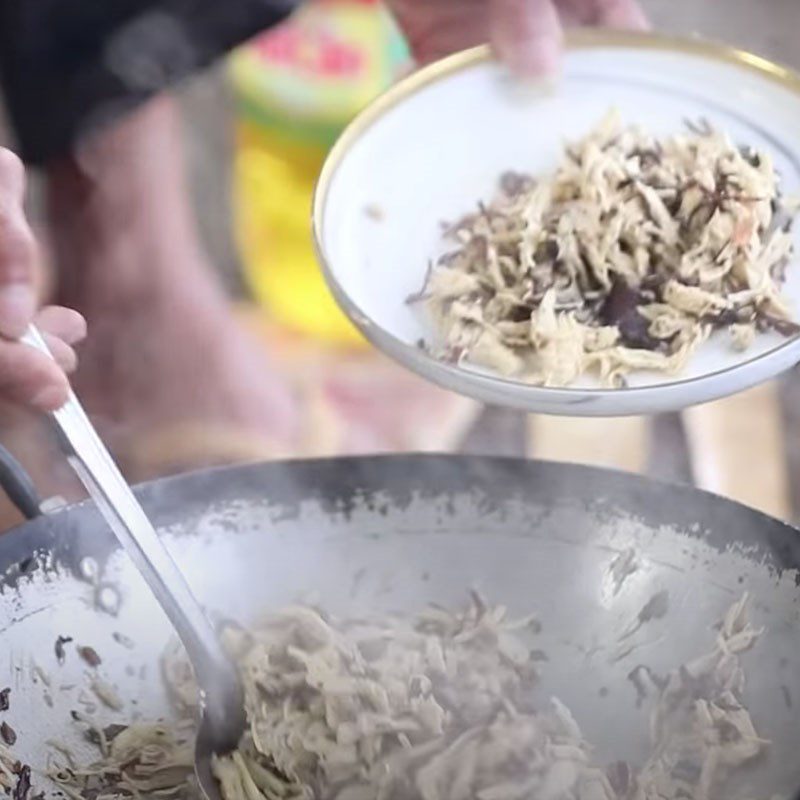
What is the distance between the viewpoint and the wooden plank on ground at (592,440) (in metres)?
1.21

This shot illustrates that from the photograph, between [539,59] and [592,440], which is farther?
[592,440]

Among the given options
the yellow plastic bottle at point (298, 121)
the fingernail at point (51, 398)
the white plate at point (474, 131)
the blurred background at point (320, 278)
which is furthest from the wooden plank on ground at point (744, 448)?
the fingernail at point (51, 398)

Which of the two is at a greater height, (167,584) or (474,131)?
(474,131)

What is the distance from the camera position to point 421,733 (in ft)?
2.48

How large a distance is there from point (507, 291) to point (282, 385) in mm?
680

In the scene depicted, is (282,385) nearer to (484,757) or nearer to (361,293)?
(361,293)

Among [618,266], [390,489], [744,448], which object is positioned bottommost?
[744,448]

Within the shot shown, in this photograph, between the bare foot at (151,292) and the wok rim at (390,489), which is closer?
the wok rim at (390,489)

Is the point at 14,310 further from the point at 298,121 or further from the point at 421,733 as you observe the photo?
the point at 298,121

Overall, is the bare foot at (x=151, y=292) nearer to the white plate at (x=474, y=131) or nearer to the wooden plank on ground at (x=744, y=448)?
the wooden plank on ground at (x=744, y=448)

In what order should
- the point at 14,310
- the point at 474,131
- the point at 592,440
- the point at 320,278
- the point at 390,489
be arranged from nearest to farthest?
the point at 14,310 → the point at 390,489 → the point at 474,131 → the point at 592,440 → the point at 320,278

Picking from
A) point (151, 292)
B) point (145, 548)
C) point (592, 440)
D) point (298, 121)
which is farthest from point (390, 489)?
point (298, 121)

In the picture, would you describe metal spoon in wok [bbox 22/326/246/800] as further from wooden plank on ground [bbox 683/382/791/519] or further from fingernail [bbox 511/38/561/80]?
wooden plank on ground [bbox 683/382/791/519]

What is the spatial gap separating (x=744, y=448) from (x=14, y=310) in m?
0.71
